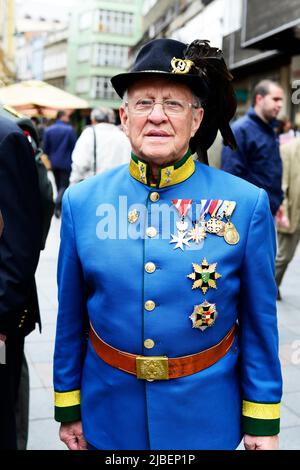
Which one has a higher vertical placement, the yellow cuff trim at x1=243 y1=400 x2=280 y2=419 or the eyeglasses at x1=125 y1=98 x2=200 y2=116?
the eyeglasses at x1=125 y1=98 x2=200 y2=116

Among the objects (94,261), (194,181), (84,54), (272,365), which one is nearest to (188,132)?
(194,181)

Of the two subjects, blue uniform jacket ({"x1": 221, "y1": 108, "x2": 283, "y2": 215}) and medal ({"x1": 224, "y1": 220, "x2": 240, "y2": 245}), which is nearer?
medal ({"x1": 224, "y1": 220, "x2": 240, "y2": 245})

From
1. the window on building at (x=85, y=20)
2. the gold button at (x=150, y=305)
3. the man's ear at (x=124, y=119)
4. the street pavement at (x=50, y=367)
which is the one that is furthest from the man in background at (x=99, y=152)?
the window on building at (x=85, y=20)

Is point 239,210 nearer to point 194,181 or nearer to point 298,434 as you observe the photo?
point 194,181

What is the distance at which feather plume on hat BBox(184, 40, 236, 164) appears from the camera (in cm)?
201

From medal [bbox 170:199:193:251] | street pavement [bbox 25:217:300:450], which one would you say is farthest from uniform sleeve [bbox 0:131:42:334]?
street pavement [bbox 25:217:300:450]

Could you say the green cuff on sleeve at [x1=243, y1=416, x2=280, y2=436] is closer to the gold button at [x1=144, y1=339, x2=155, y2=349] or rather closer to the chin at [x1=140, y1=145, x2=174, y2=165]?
the gold button at [x1=144, y1=339, x2=155, y2=349]

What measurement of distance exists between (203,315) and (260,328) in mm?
183

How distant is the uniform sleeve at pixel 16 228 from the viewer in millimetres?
2164

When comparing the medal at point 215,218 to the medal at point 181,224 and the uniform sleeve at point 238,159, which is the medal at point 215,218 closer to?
the medal at point 181,224

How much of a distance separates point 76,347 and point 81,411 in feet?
0.66

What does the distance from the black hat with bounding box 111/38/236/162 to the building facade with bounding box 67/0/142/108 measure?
61.6 m

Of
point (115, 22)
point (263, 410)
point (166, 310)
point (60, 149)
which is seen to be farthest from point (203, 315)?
point (115, 22)

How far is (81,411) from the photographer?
6.78 feet
